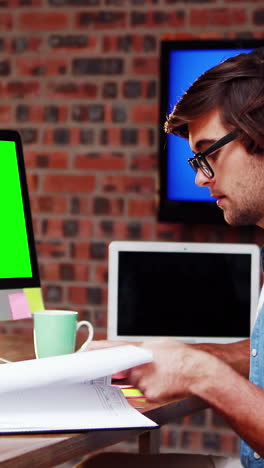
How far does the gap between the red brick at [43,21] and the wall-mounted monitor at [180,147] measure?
0.44 metres

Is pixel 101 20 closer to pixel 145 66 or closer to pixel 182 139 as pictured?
pixel 145 66

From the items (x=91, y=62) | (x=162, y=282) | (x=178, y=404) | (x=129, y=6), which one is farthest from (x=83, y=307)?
(x=178, y=404)

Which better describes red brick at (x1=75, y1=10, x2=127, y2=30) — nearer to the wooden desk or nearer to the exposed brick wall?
the exposed brick wall

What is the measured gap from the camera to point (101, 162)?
2.79 m

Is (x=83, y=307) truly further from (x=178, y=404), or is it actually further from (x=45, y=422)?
(x=45, y=422)

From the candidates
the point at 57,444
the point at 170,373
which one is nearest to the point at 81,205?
the point at 170,373

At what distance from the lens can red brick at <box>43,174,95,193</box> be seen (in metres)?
2.80

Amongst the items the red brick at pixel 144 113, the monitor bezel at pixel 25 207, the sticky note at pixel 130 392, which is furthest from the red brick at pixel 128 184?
the sticky note at pixel 130 392

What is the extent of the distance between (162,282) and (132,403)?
1.00 metres

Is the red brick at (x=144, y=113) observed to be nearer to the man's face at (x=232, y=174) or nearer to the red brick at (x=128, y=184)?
the red brick at (x=128, y=184)

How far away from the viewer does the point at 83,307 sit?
9.16 ft

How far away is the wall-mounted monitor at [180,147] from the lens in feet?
8.84

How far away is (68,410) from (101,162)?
6.27 ft

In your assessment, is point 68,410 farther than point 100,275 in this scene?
No
